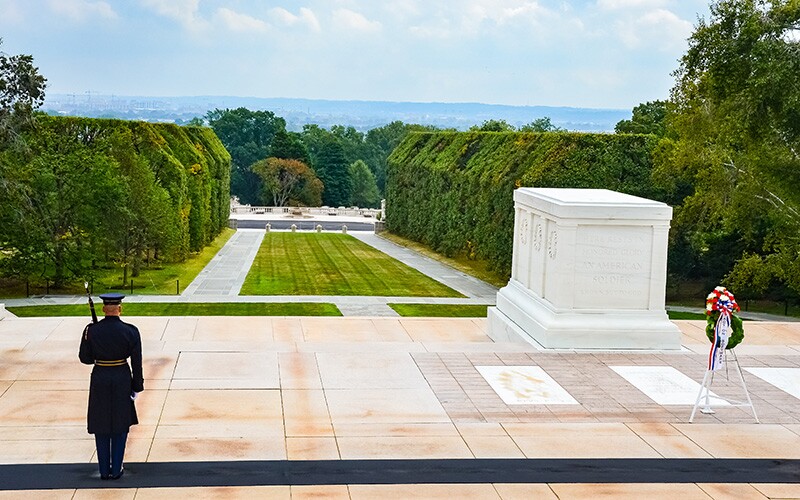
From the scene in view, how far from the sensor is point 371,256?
50625mm

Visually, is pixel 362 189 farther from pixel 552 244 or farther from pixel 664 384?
pixel 664 384

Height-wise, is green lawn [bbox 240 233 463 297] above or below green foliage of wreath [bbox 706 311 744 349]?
below

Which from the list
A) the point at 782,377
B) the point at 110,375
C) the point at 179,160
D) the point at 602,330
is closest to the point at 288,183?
the point at 179,160

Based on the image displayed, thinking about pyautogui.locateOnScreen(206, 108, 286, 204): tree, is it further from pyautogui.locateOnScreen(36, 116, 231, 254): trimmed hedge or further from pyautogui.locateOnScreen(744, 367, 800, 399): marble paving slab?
pyautogui.locateOnScreen(744, 367, 800, 399): marble paving slab

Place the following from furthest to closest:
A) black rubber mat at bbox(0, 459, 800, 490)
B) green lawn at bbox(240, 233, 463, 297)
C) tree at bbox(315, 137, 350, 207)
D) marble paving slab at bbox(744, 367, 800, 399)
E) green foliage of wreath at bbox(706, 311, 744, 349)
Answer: tree at bbox(315, 137, 350, 207) < green lawn at bbox(240, 233, 463, 297) < marble paving slab at bbox(744, 367, 800, 399) < green foliage of wreath at bbox(706, 311, 744, 349) < black rubber mat at bbox(0, 459, 800, 490)

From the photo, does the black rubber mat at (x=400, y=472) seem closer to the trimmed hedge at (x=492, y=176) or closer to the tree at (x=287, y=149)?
the trimmed hedge at (x=492, y=176)

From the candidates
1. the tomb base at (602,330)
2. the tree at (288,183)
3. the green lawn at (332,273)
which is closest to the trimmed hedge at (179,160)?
the green lawn at (332,273)

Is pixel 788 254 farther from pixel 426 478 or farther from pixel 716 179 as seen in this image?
pixel 426 478

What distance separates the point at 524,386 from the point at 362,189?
106 m

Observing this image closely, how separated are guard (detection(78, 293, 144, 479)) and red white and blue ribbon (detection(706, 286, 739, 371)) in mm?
6313

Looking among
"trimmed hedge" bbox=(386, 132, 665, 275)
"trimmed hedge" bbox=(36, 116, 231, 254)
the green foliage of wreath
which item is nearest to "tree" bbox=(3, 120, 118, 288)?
"trimmed hedge" bbox=(36, 116, 231, 254)

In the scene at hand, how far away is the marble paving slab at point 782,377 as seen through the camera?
43.8ft

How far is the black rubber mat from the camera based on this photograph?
29.6 feet

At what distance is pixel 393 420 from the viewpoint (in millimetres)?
11180
